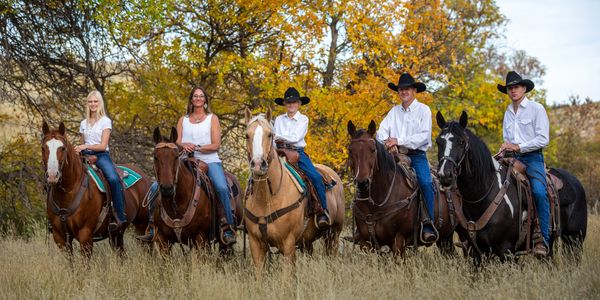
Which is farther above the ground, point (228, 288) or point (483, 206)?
point (483, 206)

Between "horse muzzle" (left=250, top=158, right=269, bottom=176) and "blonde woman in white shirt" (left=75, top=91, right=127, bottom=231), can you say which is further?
"blonde woman in white shirt" (left=75, top=91, right=127, bottom=231)

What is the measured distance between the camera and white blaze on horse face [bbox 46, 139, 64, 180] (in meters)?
7.11

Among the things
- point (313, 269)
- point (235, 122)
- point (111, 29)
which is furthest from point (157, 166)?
point (235, 122)

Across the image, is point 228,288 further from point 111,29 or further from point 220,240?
point 111,29

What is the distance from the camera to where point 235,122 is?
14.2 m

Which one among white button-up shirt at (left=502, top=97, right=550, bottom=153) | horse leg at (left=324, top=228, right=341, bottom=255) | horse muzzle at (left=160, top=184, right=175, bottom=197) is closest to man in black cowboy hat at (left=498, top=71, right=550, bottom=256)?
white button-up shirt at (left=502, top=97, right=550, bottom=153)

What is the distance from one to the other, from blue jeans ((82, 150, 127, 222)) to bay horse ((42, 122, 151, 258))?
17 cm

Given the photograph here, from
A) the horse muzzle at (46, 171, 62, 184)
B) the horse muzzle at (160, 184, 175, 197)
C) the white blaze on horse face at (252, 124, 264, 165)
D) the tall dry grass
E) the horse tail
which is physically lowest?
the tall dry grass

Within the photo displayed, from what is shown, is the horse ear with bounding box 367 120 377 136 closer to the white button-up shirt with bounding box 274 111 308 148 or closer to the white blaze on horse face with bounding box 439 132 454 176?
the white blaze on horse face with bounding box 439 132 454 176

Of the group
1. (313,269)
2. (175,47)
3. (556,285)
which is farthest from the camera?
(175,47)

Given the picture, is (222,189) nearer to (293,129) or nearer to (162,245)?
(162,245)

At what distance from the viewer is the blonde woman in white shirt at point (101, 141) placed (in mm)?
8297

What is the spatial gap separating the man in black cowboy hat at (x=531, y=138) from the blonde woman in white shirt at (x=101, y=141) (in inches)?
195

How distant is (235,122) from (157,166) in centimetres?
716
